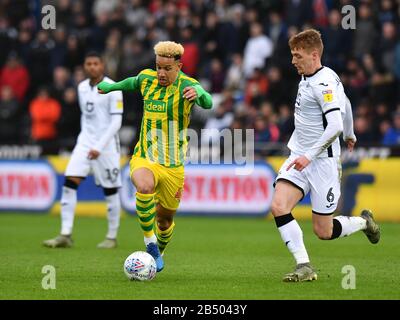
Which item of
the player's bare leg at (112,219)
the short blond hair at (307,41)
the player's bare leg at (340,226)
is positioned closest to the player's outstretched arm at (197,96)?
the short blond hair at (307,41)

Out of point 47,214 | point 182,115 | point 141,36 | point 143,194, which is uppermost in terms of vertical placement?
point 141,36

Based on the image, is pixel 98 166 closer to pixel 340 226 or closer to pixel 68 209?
pixel 68 209

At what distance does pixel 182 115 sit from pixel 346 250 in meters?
4.05

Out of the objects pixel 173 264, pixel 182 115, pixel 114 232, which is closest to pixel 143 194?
pixel 182 115

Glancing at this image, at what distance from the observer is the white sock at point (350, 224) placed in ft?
32.7

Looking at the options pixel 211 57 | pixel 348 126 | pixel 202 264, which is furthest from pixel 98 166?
pixel 211 57

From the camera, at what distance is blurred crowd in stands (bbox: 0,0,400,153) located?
19828mm

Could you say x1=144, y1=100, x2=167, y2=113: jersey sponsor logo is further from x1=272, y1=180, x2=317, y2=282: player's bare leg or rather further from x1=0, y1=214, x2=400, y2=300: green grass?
x1=0, y1=214, x2=400, y2=300: green grass

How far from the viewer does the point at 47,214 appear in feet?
63.9

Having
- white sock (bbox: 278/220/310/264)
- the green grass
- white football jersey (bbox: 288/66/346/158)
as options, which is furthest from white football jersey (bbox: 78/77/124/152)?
white sock (bbox: 278/220/310/264)

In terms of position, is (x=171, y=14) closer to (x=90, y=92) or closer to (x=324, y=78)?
(x=90, y=92)

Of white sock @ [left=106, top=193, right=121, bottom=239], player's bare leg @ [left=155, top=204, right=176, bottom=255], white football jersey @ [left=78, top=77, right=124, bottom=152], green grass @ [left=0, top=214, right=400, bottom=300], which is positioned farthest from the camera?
white sock @ [left=106, top=193, right=121, bottom=239]

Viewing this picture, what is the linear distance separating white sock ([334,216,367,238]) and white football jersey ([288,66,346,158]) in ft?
2.39

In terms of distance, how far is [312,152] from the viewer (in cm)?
925
